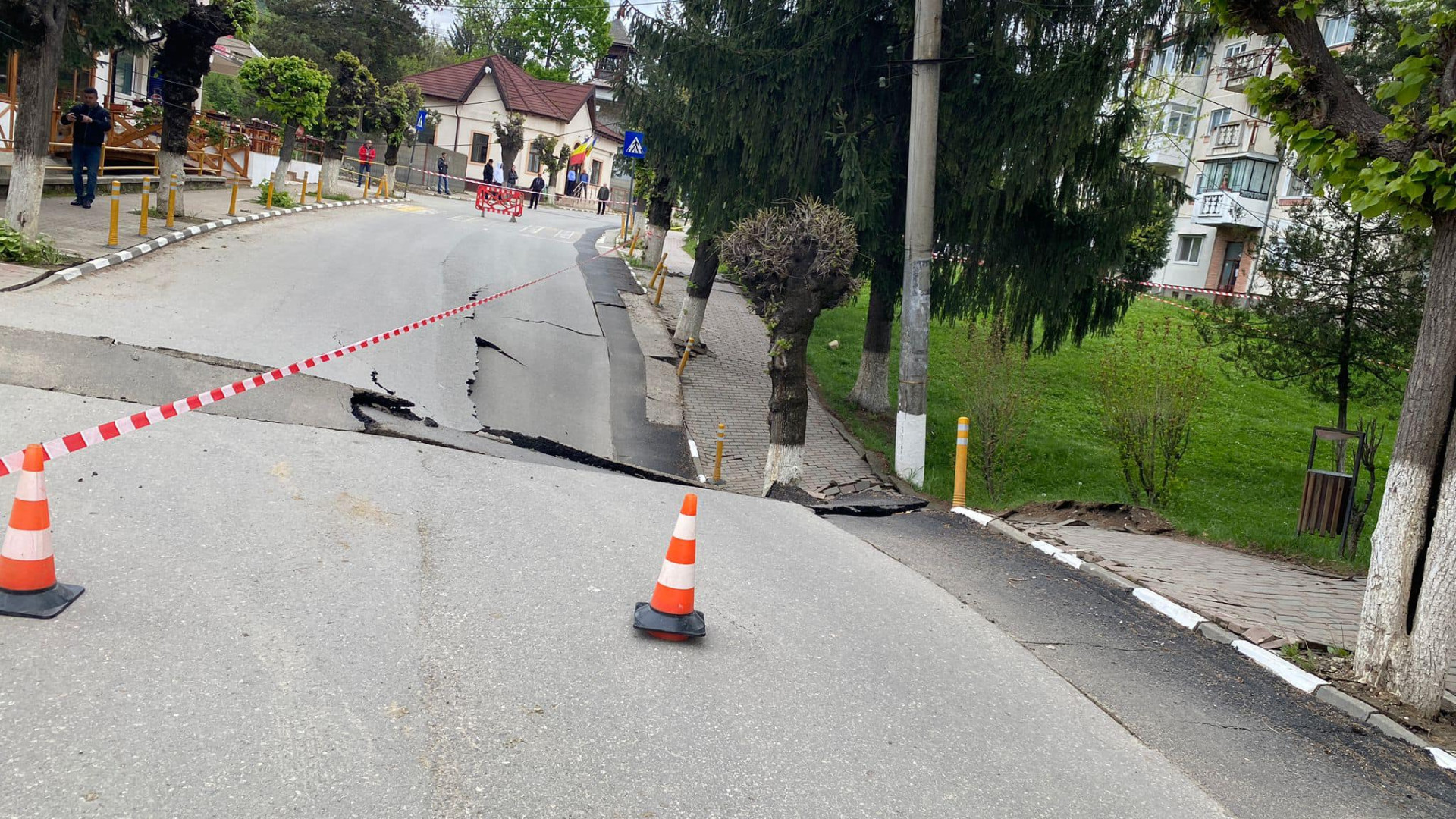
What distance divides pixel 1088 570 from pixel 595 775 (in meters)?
6.10

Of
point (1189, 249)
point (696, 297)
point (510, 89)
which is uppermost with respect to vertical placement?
point (510, 89)

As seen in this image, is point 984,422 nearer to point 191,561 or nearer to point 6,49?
point 191,561

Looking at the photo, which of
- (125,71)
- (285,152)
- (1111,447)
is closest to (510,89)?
(125,71)

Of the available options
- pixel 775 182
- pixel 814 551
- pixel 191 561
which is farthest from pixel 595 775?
pixel 775 182

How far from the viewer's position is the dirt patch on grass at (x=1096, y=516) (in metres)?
11.5

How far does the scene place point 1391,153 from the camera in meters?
6.66

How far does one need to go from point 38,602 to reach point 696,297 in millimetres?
16477

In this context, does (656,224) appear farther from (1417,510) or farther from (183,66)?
(1417,510)

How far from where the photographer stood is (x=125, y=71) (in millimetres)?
34219

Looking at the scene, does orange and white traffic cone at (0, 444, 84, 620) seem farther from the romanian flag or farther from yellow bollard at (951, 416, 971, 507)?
the romanian flag

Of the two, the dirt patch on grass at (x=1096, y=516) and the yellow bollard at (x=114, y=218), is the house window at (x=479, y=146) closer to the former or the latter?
the yellow bollard at (x=114, y=218)

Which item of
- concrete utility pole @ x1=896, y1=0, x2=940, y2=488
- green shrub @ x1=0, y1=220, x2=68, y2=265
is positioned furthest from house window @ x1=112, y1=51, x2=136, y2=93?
concrete utility pole @ x1=896, y1=0, x2=940, y2=488

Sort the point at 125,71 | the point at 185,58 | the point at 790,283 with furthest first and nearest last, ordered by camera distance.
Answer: the point at 125,71 < the point at 185,58 < the point at 790,283

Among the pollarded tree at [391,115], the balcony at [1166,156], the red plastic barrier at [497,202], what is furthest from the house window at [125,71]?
the balcony at [1166,156]
